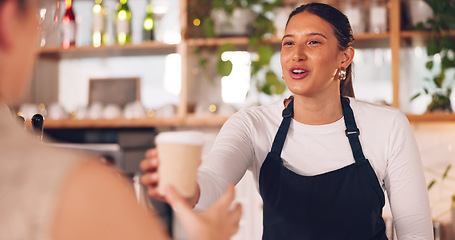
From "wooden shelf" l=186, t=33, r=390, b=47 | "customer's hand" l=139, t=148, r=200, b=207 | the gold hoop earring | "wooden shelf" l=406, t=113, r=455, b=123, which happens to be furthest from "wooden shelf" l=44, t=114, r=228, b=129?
"customer's hand" l=139, t=148, r=200, b=207

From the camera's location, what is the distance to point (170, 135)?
76 cm

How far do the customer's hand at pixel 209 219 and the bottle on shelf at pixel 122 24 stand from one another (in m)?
2.61

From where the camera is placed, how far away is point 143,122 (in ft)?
10.1

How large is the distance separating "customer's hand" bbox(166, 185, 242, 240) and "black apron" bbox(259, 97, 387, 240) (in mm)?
766

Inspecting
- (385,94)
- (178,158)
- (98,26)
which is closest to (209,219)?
(178,158)

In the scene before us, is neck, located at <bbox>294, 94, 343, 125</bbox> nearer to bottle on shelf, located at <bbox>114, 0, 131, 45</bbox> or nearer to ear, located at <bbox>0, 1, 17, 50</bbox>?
ear, located at <bbox>0, 1, 17, 50</bbox>

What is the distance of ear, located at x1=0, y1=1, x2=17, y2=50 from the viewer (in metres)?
0.49

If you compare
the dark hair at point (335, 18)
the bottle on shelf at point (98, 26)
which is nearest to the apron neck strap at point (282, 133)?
the dark hair at point (335, 18)

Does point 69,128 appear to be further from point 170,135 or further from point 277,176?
point 170,135

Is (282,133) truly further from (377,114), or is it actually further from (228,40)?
(228,40)

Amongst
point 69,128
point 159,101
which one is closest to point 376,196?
point 159,101

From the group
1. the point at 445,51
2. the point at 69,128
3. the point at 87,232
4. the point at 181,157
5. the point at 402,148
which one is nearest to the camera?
the point at 87,232

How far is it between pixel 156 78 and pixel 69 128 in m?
0.64

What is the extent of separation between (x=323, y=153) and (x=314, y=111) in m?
0.14
